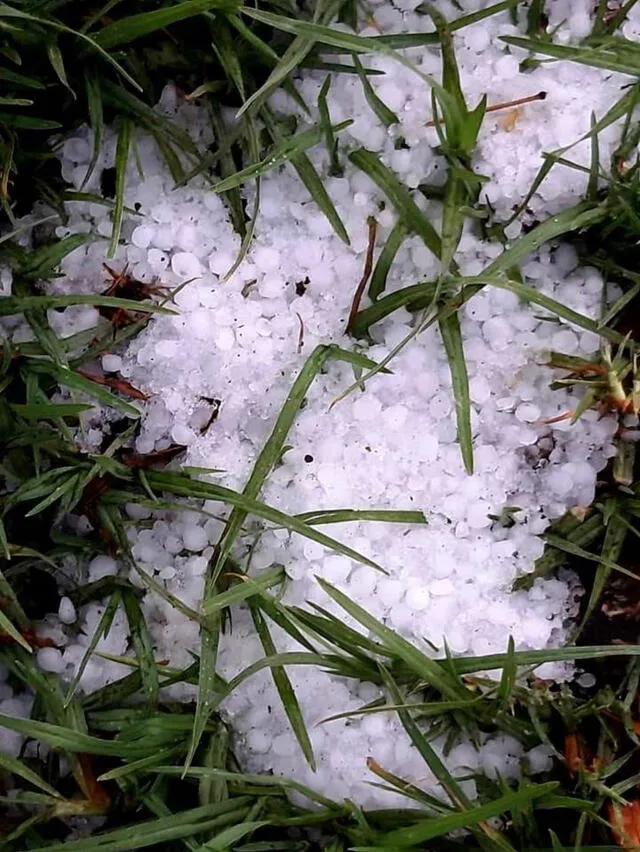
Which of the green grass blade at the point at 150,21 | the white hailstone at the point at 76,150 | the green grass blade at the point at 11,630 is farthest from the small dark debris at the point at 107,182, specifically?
the green grass blade at the point at 11,630

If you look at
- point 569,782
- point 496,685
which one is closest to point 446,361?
point 496,685

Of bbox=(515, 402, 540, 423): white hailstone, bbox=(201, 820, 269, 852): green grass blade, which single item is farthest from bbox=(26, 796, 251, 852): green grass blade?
bbox=(515, 402, 540, 423): white hailstone

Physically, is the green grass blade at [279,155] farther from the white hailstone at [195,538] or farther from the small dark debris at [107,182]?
the white hailstone at [195,538]

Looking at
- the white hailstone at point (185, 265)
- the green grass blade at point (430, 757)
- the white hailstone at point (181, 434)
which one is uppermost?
the white hailstone at point (185, 265)

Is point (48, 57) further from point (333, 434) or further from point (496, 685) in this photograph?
point (496, 685)

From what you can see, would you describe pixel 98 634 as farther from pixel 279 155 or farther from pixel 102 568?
pixel 279 155

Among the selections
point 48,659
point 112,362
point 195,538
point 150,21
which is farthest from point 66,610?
point 150,21

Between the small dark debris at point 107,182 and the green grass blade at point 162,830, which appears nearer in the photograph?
the green grass blade at point 162,830
